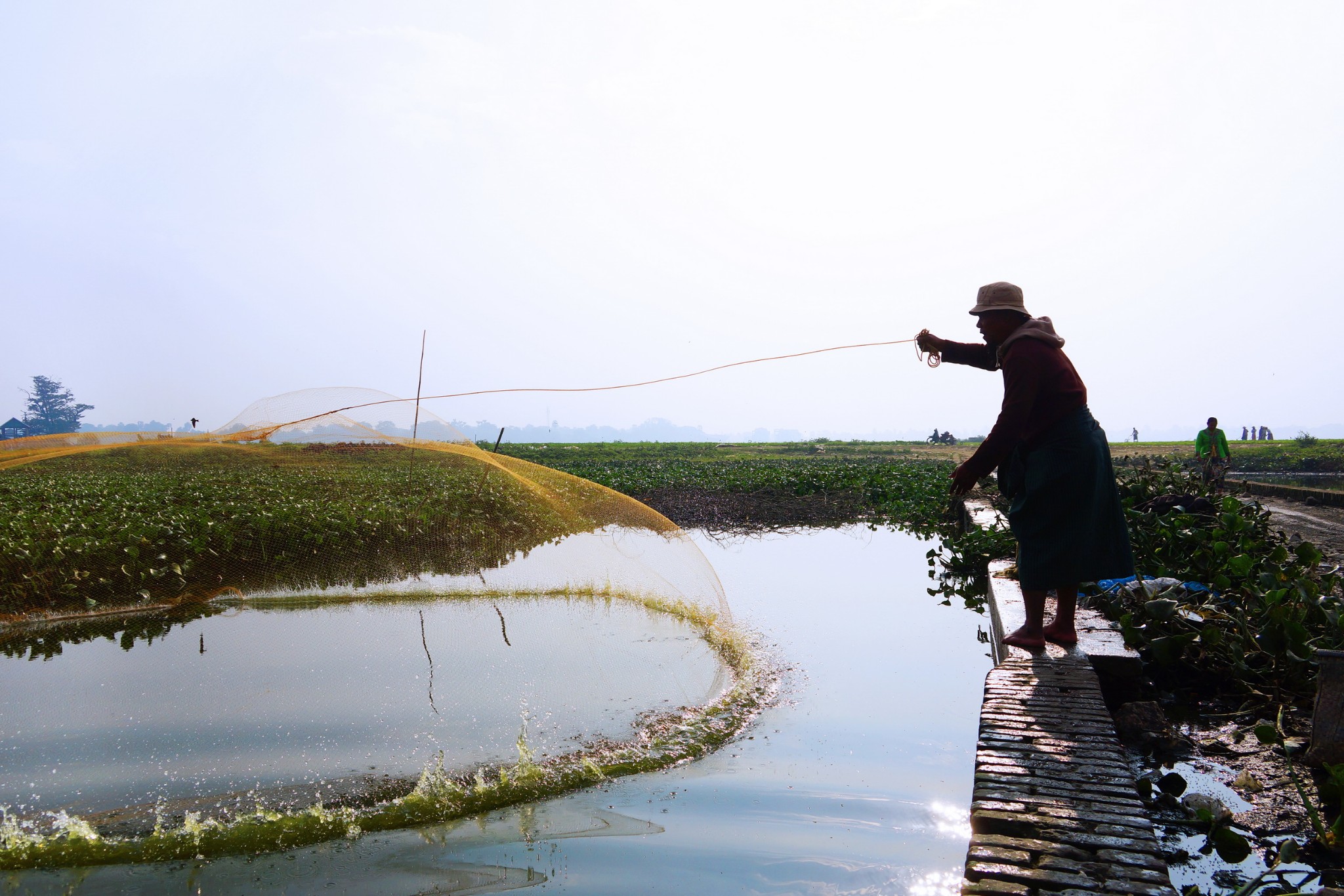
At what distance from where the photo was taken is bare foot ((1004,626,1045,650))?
3.47 m

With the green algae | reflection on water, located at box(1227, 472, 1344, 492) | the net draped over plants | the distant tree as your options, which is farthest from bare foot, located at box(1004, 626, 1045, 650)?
the distant tree

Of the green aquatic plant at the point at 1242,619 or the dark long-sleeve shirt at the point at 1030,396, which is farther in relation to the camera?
the green aquatic plant at the point at 1242,619

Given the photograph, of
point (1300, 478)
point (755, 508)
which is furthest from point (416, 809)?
point (1300, 478)

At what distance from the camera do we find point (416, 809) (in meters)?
2.91

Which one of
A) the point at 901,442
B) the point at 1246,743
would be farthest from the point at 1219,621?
the point at 901,442

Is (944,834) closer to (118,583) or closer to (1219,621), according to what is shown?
(1219,621)

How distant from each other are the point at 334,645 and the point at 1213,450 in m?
12.1

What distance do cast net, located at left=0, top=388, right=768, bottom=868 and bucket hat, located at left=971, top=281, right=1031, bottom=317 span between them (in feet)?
7.04

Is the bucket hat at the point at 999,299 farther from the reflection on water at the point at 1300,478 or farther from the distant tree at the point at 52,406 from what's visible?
the distant tree at the point at 52,406

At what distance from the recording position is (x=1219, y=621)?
3852 millimetres

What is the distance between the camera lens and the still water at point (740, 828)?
251 cm

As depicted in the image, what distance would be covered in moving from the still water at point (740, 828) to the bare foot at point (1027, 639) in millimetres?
548

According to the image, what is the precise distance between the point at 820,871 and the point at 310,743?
2.25 meters

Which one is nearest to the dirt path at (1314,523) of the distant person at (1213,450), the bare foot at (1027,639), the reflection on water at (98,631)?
the distant person at (1213,450)
